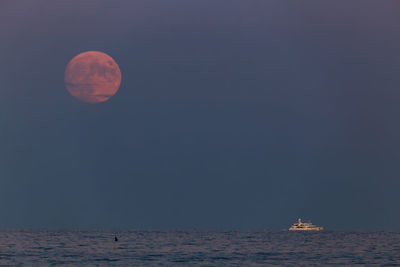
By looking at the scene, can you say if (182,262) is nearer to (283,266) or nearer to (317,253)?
(283,266)

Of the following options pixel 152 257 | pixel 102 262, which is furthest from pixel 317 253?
pixel 102 262

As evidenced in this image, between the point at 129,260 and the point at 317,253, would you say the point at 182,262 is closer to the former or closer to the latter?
the point at 129,260

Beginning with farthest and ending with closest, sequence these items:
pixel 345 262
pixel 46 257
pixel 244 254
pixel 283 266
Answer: pixel 244 254, pixel 46 257, pixel 345 262, pixel 283 266

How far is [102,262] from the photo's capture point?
88.9 m

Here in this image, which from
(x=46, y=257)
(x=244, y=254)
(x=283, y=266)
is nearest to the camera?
(x=283, y=266)

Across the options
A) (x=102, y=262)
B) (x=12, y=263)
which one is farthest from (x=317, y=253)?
(x=12, y=263)

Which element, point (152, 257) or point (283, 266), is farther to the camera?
point (152, 257)

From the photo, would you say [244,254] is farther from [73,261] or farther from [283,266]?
[73,261]

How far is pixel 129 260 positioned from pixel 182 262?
9.13m

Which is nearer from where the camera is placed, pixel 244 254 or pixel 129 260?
pixel 129 260

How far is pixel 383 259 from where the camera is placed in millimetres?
94688

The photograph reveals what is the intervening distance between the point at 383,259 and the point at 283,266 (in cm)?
1985

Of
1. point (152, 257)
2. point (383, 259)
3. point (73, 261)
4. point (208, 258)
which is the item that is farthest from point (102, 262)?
point (383, 259)

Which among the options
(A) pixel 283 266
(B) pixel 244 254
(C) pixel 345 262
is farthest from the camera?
(B) pixel 244 254
